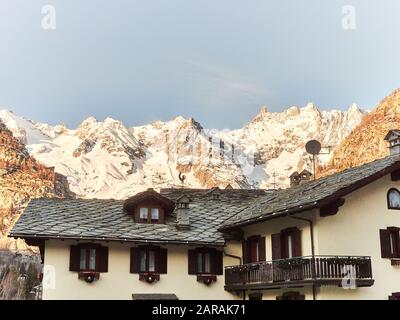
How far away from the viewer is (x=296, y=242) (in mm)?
22188

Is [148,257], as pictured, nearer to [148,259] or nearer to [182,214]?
[148,259]

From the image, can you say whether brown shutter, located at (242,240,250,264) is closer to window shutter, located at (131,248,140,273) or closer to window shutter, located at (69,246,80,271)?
window shutter, located at (131,248,140,273)

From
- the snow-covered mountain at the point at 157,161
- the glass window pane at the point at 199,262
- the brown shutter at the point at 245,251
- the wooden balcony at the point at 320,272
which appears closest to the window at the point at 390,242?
the wooden balcony at the point at 320,272

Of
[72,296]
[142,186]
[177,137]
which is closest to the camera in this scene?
[72,296]

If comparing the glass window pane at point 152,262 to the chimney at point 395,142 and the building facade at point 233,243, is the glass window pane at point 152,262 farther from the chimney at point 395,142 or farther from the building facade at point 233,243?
the chimney at point 395,142

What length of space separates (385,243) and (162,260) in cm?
943

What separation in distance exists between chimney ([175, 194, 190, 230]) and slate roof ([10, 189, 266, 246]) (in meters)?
0.26

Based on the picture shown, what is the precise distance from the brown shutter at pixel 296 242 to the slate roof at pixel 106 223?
4121 millimetres

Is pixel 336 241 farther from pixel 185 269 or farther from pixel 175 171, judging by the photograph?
pixel 175 171

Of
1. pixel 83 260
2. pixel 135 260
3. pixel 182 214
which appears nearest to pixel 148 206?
pixel 182 214

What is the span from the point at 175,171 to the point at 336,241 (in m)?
157
